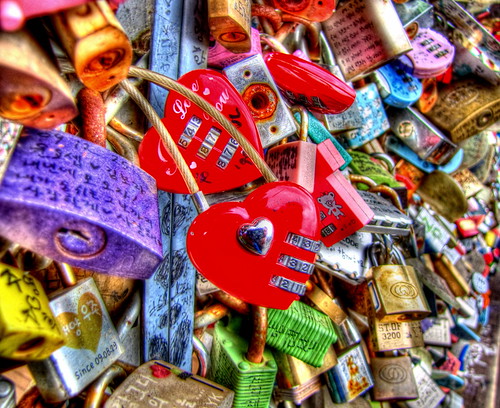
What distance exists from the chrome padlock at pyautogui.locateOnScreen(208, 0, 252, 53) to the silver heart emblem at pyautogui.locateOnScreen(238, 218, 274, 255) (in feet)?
1.29

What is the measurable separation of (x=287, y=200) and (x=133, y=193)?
219mm

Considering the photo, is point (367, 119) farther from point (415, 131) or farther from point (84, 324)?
point (84, 324)

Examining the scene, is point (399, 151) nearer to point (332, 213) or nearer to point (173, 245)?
point (332, 213)

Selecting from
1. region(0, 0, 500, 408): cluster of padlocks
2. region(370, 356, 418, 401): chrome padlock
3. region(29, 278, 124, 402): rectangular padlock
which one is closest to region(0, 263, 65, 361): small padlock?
region(0, 0, 500, 408): cluster of padlocks

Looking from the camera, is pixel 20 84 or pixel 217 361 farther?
pixel 217 361

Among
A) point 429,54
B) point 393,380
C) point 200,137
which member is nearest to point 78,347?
point 200,137

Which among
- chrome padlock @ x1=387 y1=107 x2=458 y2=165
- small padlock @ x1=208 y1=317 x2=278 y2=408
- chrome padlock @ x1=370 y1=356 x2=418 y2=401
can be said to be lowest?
chrome padlock @ x1=370 y1=356 x2=418 y2=401

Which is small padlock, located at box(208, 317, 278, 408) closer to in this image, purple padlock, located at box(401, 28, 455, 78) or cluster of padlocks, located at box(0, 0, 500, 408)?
cluster of padlocks, located at box(0, 0, 500, 408)

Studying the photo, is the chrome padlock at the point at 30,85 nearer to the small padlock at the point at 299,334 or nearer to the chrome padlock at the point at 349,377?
the small padlock at the point at 299,334

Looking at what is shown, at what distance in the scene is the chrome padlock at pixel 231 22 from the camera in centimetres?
81

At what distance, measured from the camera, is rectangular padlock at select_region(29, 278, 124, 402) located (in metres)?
0.64

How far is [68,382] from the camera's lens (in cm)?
64

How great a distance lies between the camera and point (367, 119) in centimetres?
141

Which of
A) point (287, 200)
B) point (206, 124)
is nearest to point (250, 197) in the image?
point (287, 200)
